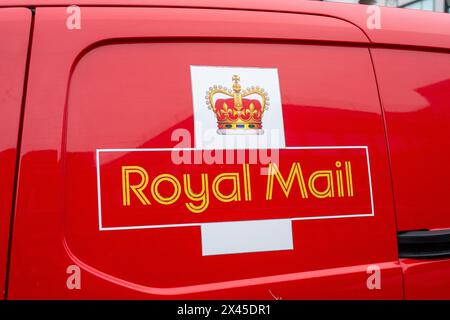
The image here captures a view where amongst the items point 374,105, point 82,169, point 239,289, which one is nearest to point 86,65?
point 82,169

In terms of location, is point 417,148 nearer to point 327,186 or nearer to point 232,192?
point 327,186

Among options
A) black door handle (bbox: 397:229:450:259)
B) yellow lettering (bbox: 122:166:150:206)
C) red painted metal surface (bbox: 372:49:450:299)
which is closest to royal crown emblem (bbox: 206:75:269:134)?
yellow lettering (bbox: 122:166:150:206)

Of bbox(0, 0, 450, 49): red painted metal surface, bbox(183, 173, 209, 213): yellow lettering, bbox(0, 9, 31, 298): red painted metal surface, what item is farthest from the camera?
bbox(0, 0, 450, 49): red painted metal surface

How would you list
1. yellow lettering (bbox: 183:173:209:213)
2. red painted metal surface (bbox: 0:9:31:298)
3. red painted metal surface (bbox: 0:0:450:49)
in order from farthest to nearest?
red painted metal surface (bbox: 0:0:450:49) → yellow lettering (bbox: 183:173:209:213) → red painted metal surface (bbox: 0:9:31:298)

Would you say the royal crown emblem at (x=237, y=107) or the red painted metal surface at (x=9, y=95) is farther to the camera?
the royal crown emblem at (x=237, y=107)

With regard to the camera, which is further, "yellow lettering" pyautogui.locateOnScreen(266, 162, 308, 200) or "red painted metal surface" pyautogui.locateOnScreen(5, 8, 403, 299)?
"yellow lettering" pyautogui.locateOnScreen(266, 162, 308, 200)

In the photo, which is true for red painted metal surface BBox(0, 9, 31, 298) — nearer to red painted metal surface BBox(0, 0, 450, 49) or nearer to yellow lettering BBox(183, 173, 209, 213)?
red painted metal surface BBox(0, 0, 450, 49)

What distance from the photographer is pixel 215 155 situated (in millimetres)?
1463

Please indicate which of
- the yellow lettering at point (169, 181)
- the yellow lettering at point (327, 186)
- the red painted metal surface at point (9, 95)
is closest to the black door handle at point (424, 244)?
the yellow lettering at point (327, 186)

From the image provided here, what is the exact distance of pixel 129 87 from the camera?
144 cm

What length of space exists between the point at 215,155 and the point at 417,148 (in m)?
0.71

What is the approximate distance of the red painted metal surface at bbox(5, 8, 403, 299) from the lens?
135cm

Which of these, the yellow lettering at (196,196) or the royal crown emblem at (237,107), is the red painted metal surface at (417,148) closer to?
the royal crown emblem at (237,107)

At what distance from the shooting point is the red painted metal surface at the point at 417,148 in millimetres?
1608
